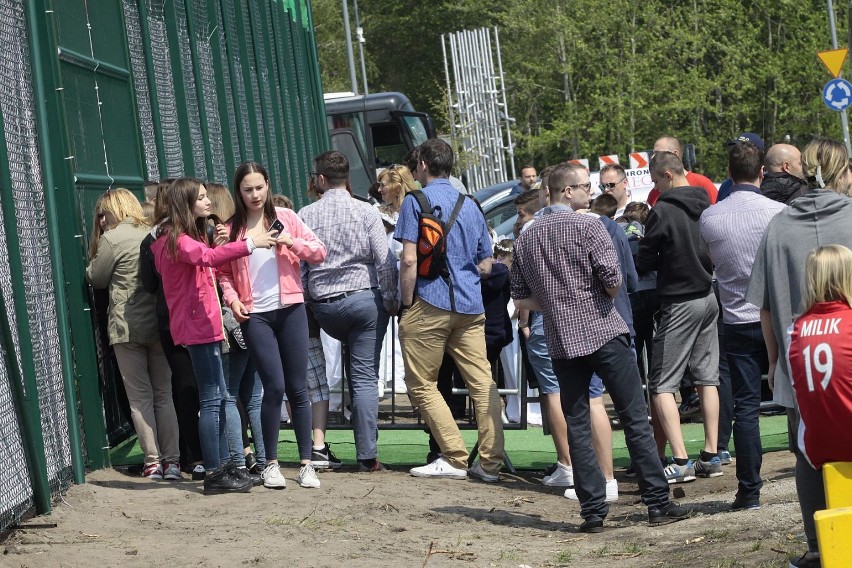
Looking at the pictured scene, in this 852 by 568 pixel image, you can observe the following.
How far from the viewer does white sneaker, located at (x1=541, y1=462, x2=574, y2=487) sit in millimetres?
9234

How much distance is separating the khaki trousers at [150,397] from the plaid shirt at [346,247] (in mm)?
1094

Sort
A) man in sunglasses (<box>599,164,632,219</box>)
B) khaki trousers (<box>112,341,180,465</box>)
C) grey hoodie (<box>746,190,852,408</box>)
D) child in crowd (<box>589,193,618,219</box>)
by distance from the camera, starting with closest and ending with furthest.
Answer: grey hoodie (<box>746,190,852,408</box>)
khaki trousers (<box>112,341,180,465</box>)
child in crowd (<box>589,193,618,219</box>)
man in sunglasses (<box>599,164,632,219</box>)

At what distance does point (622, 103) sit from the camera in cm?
4116

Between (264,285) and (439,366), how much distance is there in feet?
5.04

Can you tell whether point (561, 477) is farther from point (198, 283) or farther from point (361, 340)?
point (198, 283)

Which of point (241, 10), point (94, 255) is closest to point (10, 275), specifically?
point (94, 255)

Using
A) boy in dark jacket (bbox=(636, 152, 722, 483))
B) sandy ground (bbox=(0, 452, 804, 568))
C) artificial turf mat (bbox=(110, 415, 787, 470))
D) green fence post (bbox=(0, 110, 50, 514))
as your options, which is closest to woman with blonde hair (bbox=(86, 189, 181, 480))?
sandy ground (bbox=(0, 452, 804, 568))

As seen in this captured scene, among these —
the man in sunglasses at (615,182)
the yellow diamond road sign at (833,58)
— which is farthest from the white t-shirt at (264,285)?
the yellow diamond road sign at (833,58)

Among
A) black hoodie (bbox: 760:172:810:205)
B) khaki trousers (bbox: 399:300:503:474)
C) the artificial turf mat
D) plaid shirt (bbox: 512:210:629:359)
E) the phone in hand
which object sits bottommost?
the artificial turf mat

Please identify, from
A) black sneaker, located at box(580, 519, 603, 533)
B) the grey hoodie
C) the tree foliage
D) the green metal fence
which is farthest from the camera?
the tree foliage

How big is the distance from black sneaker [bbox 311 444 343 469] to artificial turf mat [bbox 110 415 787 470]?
1.32 feet

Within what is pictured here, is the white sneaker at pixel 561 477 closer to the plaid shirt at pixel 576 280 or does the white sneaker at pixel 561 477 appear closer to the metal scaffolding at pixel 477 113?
the plaid shirt at pixel 576 280

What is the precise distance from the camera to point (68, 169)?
28.3 feet

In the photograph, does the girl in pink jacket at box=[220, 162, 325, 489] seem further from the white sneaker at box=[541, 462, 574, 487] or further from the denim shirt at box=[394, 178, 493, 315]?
the white sneaker at box=[541, 462, 574, 487]
